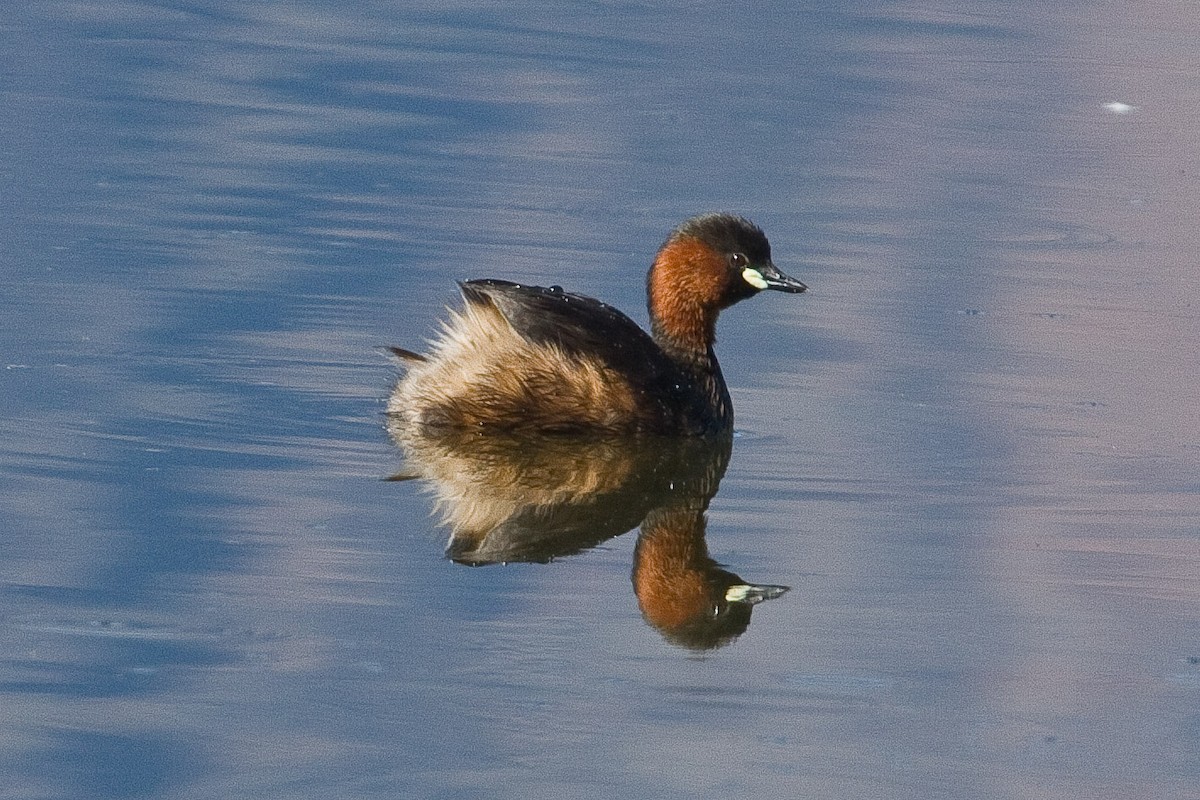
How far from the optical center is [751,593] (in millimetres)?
5762

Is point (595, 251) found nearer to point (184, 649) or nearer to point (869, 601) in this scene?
point (869, 601)

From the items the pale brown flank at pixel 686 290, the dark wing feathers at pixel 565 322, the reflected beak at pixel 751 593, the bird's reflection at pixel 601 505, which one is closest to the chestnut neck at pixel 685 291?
the pale brown flank at pixel 686 290

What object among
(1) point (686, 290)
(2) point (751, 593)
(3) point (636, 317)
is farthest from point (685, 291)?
(2) point (751, 593)

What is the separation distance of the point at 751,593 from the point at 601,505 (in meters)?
0.98

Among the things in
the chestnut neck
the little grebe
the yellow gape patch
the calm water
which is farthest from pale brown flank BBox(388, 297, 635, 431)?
the yellow gape patch

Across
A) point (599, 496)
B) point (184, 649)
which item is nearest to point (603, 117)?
point (599, 496)

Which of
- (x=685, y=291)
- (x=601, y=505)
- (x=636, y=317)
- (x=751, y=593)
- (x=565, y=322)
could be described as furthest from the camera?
(x=636, y=317)

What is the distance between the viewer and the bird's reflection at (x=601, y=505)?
226 inches

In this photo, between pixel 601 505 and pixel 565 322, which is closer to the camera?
pixel 601 505

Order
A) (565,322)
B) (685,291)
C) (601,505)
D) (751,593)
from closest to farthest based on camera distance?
1. (751,593)
2. (601,505)
3. (565,322)
4. (685,291)

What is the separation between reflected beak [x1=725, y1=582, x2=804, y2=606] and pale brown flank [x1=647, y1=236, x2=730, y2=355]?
6.99 ft

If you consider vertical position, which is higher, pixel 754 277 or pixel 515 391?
pixel 754 277

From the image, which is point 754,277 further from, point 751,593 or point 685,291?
point 751,593

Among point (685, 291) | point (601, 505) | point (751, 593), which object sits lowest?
point (601, 505)
